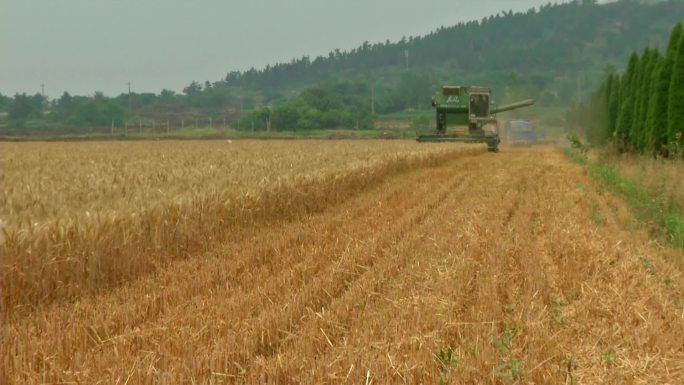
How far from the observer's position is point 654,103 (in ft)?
71.9

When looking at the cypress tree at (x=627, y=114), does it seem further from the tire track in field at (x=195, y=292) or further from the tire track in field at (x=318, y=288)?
the tire track in field at (x=195, y=292)

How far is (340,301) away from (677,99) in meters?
18.8

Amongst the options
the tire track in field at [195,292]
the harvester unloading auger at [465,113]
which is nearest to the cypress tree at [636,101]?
the harvester unloading auger at [465,113]

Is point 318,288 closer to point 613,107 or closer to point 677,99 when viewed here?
point 677,99

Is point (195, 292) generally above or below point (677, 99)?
below

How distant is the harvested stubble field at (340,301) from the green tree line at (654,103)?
1063 centimetres

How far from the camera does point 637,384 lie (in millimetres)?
3770

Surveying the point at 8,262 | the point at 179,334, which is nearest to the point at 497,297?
the point at 179,334

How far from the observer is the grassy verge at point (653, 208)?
9.12 metres

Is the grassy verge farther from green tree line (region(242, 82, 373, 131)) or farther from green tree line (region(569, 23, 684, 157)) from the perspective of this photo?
green tree line (region(242, 82, 373, 131))

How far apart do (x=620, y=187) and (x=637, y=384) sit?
39.3ft

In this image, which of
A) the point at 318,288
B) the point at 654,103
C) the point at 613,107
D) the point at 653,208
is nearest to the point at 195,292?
the point at 318,288

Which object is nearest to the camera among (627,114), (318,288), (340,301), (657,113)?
(340,301)

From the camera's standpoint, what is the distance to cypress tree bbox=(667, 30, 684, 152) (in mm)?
19750
